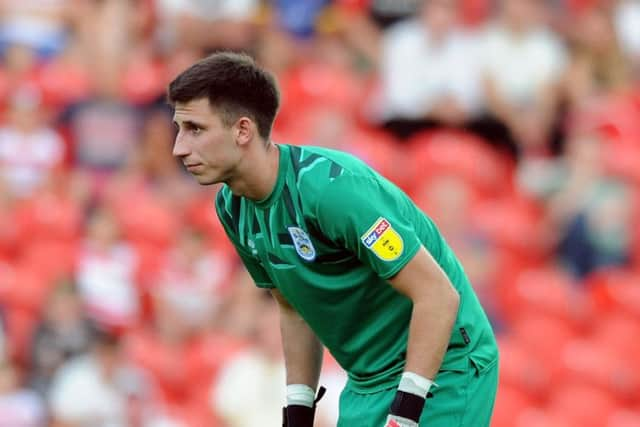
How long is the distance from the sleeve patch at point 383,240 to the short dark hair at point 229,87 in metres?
0.47

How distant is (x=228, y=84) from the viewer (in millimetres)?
4199

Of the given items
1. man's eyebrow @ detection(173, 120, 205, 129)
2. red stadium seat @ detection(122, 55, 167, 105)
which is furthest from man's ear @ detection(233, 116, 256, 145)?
red stadium seat @ detection(122, 55, 167, 105)

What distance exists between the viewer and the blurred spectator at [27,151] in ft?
32.8

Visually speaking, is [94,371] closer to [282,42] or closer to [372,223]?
[282,42]

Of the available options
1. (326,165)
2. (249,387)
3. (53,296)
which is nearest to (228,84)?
(326,165)

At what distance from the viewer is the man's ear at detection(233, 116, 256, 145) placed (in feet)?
13.9

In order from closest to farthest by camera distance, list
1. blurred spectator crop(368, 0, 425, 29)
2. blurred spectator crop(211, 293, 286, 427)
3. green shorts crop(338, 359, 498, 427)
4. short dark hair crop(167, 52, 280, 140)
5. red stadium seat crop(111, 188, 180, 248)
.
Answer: short dark hair crop(167, 52, 280, 140), green shorts crop(338, 359, 498, 427), blurred spectator crop(211, 293, 286, 427), red stadium seat crop(111, 188, 180, 248), blurred spectator crop(368, 0, 425, 29)

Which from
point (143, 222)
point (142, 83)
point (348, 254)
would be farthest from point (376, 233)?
point (142, 83)

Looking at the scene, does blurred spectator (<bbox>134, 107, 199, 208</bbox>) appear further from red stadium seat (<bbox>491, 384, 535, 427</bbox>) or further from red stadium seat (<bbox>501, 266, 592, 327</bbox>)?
red stadium seat (<bbox>491, 384, 535, 427</bbox>)

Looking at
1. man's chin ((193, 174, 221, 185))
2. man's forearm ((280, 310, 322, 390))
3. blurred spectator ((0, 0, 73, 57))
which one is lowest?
man's forearm ((280, 310, 322, 390))

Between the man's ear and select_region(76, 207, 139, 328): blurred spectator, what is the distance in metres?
4.87

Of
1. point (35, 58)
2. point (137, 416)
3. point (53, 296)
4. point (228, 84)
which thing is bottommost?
point (137, 416)

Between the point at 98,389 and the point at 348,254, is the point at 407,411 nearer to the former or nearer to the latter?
the point at 348,254

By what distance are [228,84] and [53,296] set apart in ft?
16.3
